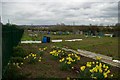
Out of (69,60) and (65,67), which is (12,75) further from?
(69,60)

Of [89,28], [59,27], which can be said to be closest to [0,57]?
→ [89,28]

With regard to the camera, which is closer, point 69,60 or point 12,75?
point 12,75

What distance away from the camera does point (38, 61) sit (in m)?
11.5

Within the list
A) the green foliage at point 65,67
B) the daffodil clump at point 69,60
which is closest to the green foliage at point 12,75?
the green foliage at point 65,67

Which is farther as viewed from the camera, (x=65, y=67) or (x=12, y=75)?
(x=65, y=67)

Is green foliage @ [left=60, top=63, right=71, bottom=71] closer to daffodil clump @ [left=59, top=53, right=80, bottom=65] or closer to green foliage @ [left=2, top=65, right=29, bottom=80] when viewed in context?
daffodil clump @ [left=59, top=53, right=80, bottom=65]

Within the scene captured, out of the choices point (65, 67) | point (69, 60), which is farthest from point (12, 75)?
point (69, 60)

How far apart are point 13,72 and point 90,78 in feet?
7.07

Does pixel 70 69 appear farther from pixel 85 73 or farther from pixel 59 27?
pixel 59 27

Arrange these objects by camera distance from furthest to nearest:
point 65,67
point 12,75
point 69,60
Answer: point 69,60
point 65,67
point 12,75

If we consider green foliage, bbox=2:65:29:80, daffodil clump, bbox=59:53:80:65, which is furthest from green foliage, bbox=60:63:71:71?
green foliage, bbox=2:65:29:80

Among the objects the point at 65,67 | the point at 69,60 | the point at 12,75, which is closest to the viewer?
the point at 12,75

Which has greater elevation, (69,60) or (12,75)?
(69,60)

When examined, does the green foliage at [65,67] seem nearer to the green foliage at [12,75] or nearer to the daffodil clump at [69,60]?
the daffodil clump at [69,60]
